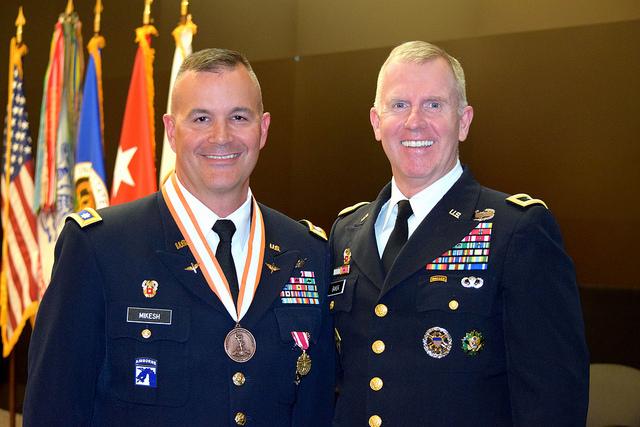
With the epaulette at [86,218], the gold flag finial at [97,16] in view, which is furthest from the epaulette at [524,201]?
the gold flag finial at [97,16]

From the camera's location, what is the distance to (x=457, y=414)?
1.96 metres

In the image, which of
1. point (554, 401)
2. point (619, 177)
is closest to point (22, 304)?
point (619, 177)

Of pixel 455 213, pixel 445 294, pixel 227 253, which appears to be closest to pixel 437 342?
pixel 445 294

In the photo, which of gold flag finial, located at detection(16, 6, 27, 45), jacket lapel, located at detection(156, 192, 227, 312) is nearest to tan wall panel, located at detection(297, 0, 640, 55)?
jacket lapel, located at detection(156, 192, 227, 312)

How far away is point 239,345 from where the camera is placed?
6.50ft

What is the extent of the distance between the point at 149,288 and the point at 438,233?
784mm

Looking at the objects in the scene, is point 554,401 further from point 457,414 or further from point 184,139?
point 184,139

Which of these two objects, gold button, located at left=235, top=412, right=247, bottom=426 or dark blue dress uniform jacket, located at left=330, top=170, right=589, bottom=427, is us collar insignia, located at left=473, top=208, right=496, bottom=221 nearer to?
dark blue dress uniform jacket, located at left=330, top=170, right=589, bottom=427

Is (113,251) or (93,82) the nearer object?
(113,251)

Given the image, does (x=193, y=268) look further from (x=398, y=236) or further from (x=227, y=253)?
(x=398, y=236)

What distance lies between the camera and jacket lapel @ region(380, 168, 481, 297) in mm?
2057

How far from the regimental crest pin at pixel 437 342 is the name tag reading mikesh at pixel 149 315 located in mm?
664

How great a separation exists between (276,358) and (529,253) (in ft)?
2.31

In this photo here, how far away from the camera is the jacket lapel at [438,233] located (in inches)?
81.0
